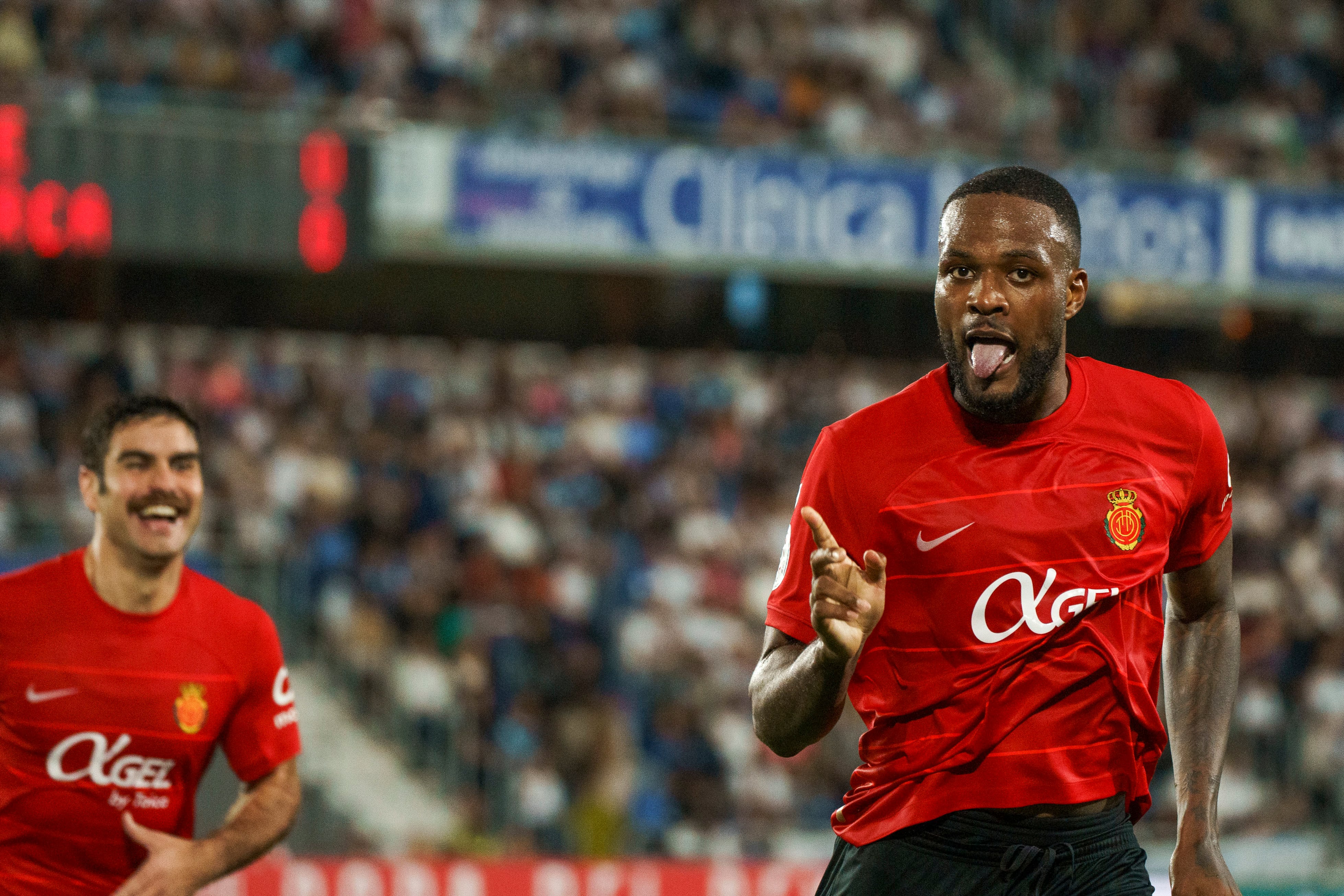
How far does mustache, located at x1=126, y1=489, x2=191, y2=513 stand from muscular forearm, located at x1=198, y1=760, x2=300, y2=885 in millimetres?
780

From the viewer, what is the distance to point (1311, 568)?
14984 millimetres

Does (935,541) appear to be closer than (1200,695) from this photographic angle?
Yes

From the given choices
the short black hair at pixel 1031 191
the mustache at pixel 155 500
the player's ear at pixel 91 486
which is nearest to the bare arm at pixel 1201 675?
the short black hair at pixel 1031 191

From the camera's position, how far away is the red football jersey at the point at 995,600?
10.6ft

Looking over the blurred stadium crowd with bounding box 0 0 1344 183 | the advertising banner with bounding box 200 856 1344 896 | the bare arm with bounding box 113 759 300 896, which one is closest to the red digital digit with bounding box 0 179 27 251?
the blurred stadium crowd with bounding box 0 0 1344 183

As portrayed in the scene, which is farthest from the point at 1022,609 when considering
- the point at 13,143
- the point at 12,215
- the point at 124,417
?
the point at 13,143

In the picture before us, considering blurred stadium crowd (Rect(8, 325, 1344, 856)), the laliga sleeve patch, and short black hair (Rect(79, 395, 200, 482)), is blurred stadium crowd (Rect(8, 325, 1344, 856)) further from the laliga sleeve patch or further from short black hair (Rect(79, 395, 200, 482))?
the laliga sleeve patch

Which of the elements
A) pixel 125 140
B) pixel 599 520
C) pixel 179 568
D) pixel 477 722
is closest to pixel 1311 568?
pixel 599 520

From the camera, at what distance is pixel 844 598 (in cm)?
296

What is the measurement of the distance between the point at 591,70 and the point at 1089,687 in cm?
1322

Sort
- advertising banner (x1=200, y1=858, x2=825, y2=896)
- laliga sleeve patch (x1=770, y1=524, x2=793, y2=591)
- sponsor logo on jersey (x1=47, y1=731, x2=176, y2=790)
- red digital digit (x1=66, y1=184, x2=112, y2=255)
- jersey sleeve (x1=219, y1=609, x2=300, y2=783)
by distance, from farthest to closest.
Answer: red digital digit (x1=66, y1=184, x2=112, y2=255), advertising banner (x1=200, y1=858, x2=825, y2=896), jersey sleeve (x1=219, y1=609, x2=300, y2=783), sponsor logo on jersey (x1=47, y1=731, x2=176, y2=790), laliga sleeve patch (x1=770, y1=524, x2=793, y2=591)

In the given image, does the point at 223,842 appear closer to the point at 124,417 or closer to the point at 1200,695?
the point at 124,417

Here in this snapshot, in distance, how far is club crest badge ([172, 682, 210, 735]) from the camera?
4.70m

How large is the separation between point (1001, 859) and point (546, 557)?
9.94m
